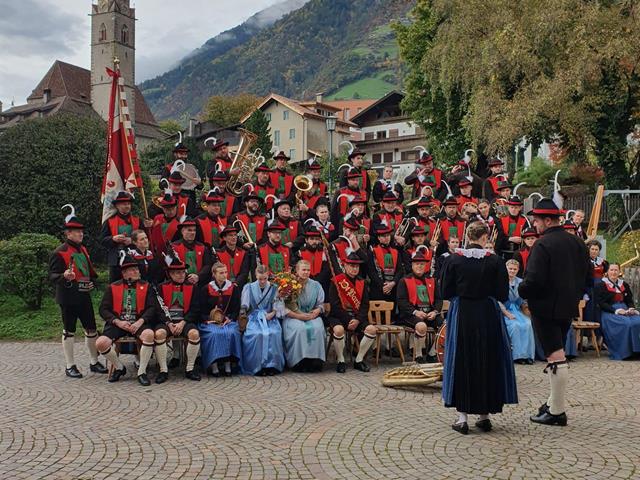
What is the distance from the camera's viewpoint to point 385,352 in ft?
37.1

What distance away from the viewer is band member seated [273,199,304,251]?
11471mm

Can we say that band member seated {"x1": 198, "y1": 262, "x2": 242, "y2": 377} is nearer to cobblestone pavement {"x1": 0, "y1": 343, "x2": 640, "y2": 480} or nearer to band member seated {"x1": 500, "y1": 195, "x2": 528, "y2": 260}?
cobblestone pavement {"x1": 0, "y1": 343, "x2": 640, "y2": 480}

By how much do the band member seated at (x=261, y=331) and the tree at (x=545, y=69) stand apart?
12.1 m

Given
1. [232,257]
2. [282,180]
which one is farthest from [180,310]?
[282,180]

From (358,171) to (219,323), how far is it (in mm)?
4934

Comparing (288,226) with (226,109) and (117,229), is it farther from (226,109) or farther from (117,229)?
(226,109)

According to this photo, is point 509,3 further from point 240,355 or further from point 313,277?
point 240,355

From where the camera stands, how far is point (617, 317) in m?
11.1

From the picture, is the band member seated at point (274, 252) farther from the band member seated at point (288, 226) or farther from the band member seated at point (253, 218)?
the band member seated at point (253, 218)

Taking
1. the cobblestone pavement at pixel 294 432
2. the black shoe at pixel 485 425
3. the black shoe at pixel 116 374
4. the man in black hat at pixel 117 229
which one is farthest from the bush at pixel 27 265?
the black shoe at pixel 485 425

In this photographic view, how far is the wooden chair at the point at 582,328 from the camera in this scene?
1109 centimetres

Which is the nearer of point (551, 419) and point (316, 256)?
point (551, 419)

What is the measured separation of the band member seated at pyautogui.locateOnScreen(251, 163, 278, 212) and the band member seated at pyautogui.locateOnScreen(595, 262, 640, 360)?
6195 mm

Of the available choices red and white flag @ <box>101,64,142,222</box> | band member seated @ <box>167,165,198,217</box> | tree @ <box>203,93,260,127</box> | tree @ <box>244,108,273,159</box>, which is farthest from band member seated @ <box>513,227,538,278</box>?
tree @ <box>203,93,260,127</box>
